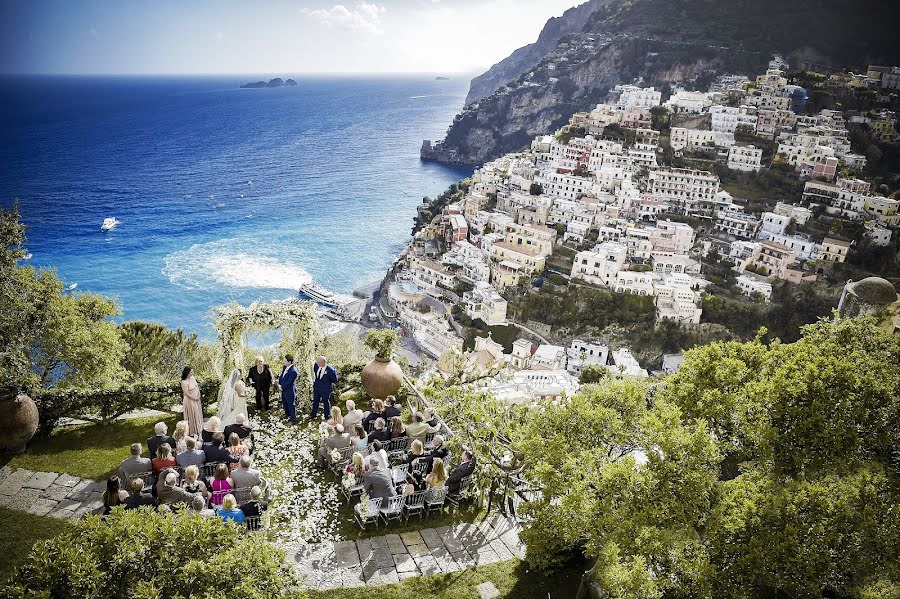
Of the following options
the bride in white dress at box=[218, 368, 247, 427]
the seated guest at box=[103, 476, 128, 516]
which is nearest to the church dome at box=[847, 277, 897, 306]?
the bride in white dress at box=[218, 368, 247, 427]

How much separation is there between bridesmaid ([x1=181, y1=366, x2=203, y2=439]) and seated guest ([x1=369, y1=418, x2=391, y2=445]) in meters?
2.77

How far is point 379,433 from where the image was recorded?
8.77 meters

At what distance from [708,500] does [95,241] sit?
2624 inches

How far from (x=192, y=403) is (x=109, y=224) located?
213ft

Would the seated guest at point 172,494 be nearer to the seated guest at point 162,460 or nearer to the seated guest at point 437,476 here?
the seated guest at point 162,460

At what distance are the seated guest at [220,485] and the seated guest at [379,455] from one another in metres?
1.85

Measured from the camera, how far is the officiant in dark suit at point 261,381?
9852mm

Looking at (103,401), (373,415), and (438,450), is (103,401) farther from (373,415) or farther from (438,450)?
(438,450)

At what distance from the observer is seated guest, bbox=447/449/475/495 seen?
818 cm

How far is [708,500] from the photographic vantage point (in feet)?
21.3

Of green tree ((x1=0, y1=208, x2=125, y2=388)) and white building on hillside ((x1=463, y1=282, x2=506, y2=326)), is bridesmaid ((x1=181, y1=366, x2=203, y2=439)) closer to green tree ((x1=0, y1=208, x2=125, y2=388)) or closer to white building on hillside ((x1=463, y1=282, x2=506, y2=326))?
green tree ((x1=0, y1=208, x2=125, y2=388))

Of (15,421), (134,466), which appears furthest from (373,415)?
(15,421)

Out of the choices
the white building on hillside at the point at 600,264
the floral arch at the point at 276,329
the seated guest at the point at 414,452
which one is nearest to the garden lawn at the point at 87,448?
the floral arch at the point at 276,329

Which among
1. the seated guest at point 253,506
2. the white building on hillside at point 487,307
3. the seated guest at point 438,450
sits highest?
the seated guest at point 253,506
